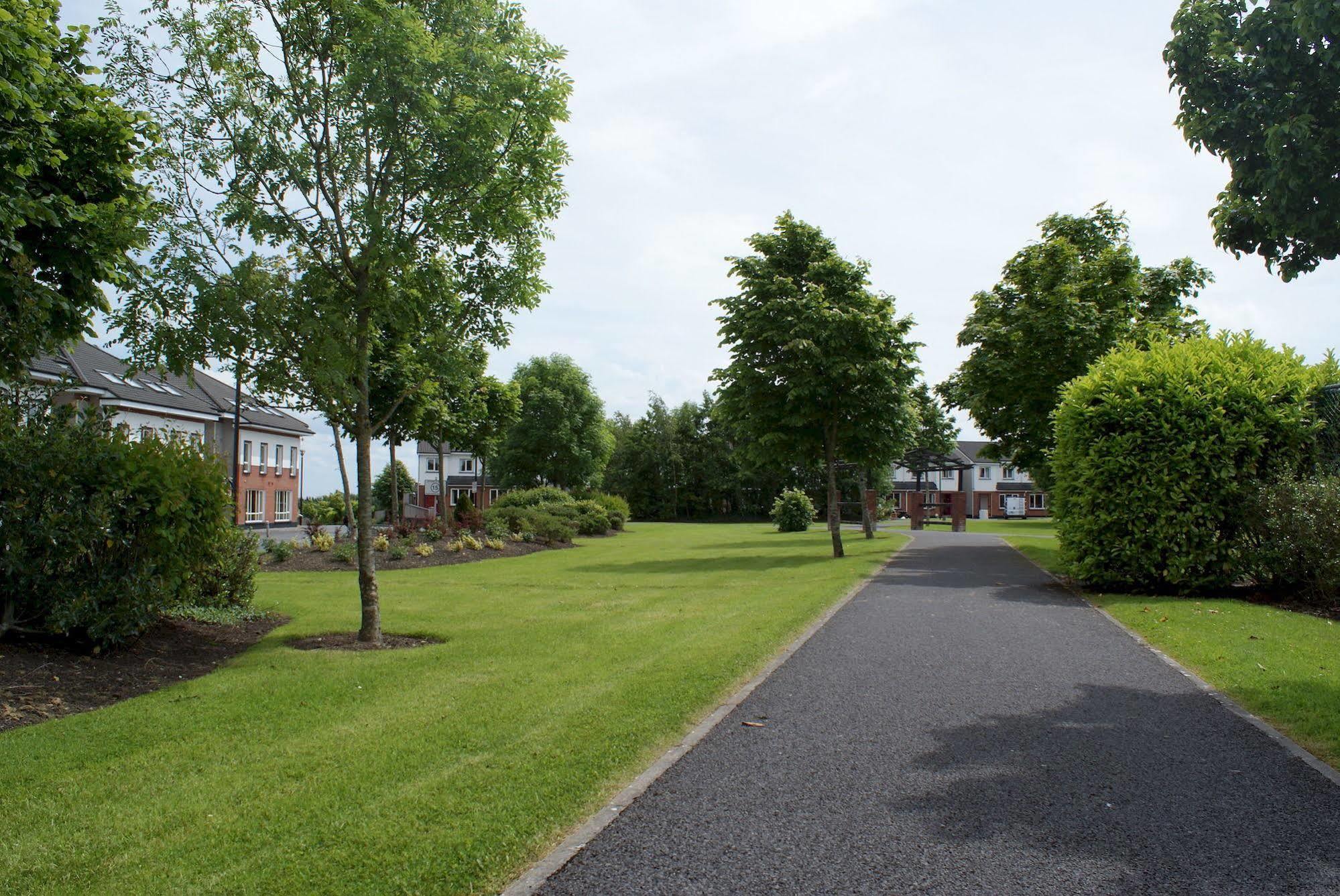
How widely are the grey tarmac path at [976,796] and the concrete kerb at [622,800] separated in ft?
0.22

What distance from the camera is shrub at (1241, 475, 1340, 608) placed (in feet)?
39.6

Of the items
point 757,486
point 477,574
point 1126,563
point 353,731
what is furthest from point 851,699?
point 757,486

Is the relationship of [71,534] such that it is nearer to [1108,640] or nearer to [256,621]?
[256,621]

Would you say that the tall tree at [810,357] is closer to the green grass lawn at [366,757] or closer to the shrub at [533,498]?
the green grass lawn at [366,757]

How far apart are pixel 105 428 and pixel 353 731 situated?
16.7ft

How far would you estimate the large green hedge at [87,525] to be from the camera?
805cm

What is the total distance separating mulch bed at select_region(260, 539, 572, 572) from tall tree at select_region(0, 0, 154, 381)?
11.9m

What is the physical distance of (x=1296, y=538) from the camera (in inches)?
492

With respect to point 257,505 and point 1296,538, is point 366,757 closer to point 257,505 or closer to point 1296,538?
point 1296,538

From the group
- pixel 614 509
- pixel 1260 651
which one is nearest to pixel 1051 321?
pixel 1260 651

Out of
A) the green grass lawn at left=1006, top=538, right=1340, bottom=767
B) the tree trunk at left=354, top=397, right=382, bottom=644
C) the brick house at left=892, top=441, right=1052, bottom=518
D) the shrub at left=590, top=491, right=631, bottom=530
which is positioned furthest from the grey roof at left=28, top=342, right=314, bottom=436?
the brick house at left=892, top=441, right=1052, bottom=518

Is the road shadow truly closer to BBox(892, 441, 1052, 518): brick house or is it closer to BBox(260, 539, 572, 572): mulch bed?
BBox(260, 539, 572, 572): mulch bed

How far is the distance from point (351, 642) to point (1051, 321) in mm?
19432

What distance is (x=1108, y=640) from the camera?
9945 millimetres
